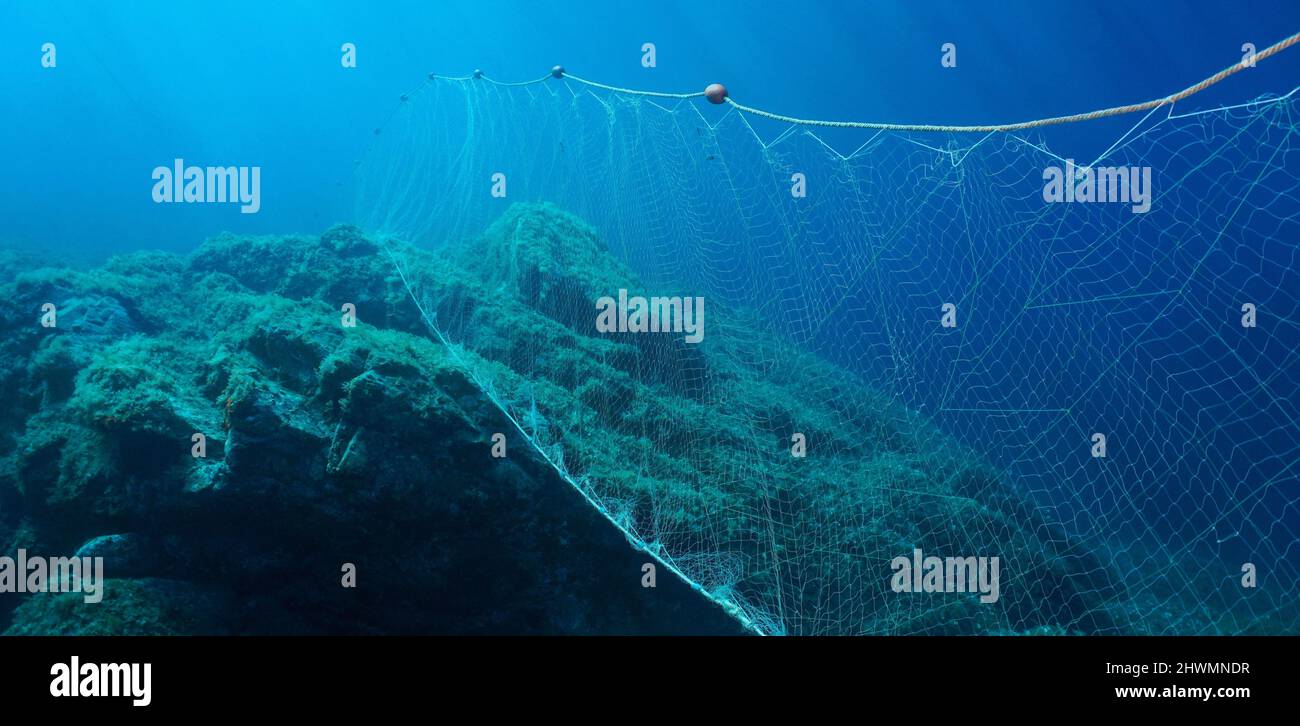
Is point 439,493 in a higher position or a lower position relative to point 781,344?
lower

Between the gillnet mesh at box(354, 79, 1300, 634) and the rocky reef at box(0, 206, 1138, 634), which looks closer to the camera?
the rocky reef at box(0, 206, 1138, 634)

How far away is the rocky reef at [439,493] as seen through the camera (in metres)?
4.26

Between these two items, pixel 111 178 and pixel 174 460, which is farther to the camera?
pixel 111 178

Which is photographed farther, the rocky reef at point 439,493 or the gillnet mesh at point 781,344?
the gillnet mesh at point 781,344

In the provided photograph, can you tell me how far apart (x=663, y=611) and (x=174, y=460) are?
3732mm

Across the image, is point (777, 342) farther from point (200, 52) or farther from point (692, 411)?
point (200, 52)

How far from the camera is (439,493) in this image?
14.6 ft

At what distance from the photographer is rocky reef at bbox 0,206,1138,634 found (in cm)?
426

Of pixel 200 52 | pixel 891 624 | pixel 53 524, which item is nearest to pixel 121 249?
pixel 53 524

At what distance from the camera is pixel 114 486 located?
14.3ft

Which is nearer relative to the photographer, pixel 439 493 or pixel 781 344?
pixel 439 493

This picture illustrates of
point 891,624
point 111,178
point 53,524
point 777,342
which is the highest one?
point 111,178
